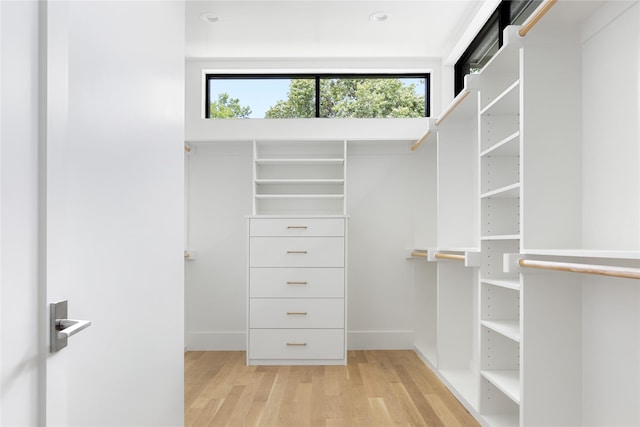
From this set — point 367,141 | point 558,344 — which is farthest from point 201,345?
point 558,344

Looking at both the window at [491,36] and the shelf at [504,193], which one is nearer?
the shelf at [504,193]

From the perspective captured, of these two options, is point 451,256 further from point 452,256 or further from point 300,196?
point 300,196

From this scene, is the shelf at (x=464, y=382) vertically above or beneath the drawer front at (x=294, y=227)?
beneath

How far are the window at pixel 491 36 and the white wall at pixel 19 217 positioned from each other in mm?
2681

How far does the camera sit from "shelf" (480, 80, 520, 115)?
7.54ft

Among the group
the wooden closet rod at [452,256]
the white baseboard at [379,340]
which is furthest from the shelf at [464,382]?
the white baseboard at [379,340]

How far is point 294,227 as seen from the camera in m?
3.99

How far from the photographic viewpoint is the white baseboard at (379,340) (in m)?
4.52

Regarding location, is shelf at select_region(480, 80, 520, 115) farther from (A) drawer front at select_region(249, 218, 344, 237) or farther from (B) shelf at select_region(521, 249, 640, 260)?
(A) drawer front at select_region(249, 218, 344, 237)

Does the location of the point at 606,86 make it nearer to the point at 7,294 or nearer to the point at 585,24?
the point at 585,24

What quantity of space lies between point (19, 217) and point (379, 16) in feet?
10.7

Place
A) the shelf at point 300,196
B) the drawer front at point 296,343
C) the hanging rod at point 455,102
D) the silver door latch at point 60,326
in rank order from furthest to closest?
the shelf at point 300,196, the drawer front at point 296,343, the hanging rod at point 455,102, the silver door latch at point 60,326

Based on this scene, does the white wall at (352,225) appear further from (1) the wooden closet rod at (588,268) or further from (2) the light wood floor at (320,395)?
(1) the wooden closet rod at (588,268)

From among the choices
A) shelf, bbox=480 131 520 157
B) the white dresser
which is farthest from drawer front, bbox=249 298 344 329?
shelf, bbox=480 131 520 157
